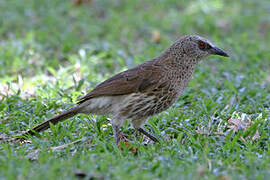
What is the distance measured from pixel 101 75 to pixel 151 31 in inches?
97.2

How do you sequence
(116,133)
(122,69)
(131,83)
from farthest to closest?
(122,69), (131,83), (116,133)

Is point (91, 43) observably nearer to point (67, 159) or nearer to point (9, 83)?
point (9, 83)

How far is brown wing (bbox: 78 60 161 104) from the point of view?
5.28 m

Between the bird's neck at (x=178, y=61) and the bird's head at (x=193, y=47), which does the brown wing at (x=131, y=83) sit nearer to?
the bird's neck at (x=178, y=61)

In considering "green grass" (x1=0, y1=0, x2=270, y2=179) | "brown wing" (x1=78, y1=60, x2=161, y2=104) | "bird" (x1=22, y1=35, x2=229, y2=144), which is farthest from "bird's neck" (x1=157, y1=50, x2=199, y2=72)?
"green grass" (x1=0, y1=0, x2=270, y2=179)

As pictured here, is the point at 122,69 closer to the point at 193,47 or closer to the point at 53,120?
the point at 193,47

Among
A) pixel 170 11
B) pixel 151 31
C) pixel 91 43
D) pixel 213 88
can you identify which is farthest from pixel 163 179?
pixel 170 11

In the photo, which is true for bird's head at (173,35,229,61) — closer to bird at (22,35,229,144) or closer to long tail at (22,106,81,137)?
bird at (22,35,229,144)

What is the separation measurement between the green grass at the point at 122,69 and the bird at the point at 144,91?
0.85 ft

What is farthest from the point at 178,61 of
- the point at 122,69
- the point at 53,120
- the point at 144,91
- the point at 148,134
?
the point at 122,69

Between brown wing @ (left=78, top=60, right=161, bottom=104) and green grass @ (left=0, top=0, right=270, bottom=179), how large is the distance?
1.61ft

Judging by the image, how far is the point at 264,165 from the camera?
4.21 m

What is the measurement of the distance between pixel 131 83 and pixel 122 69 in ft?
8.05

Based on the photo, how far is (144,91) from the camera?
525 cm
